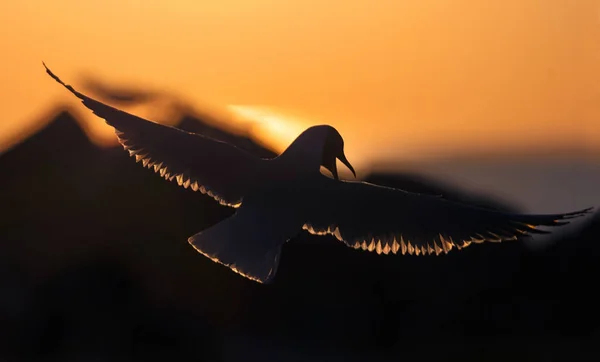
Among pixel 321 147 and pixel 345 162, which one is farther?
pixel 345 162

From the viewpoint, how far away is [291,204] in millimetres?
5020

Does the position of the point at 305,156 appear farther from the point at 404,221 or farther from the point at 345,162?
the point at 404,221

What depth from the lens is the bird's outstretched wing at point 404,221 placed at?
5246 mm

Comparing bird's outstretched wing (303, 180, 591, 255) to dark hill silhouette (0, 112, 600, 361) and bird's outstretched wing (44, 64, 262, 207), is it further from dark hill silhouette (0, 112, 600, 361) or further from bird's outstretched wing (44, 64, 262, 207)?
dark hill silhouette (0, 112, 600, 361)

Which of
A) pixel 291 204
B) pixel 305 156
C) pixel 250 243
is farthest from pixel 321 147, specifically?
pixel 250 243

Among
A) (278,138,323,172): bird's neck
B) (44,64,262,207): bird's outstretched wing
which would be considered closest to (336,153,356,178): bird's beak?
(278,138,323,172): bird's neck

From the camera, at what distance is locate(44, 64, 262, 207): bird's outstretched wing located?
5.15m

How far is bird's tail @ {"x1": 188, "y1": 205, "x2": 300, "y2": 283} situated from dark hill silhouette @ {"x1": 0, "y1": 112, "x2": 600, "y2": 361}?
7.54 meters

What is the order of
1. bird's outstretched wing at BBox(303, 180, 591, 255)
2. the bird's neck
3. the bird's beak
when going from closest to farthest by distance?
1. the bird's neck
2. the bird's beak
3. bird's outstretched wing at BBox(303, 180, 591, 255)

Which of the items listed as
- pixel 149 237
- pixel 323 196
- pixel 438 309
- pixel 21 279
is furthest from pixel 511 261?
pixel 323 196

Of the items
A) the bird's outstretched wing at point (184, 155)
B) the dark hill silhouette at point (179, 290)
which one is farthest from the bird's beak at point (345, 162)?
the dark hill silhouette at point (179, 290)

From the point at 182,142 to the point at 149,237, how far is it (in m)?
8.28

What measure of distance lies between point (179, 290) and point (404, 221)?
8.29 meters

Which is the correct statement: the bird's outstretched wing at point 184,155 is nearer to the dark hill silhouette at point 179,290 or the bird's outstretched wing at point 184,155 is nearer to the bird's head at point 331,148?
the bird's head at point 331,148
